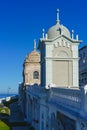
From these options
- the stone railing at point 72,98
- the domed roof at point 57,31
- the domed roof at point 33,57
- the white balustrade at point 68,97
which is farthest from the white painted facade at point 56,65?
the domed roof at point 33,57

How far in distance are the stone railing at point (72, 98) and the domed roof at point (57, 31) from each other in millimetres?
7969

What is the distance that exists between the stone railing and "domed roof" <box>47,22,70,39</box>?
7.97 meters

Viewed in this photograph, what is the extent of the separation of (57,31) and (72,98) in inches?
523

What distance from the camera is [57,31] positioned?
27.5 m

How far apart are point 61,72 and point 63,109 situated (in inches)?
402

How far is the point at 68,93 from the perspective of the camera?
15.8m

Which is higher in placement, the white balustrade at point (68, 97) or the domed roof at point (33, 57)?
the domed roof at point (33, 57)

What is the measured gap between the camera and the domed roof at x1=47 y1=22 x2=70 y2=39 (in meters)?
27.1

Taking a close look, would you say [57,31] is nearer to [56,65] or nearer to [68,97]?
[56,65]

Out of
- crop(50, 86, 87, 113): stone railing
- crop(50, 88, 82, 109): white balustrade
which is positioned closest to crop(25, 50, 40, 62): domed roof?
crop(50, 88, 82, 109): white balustrade

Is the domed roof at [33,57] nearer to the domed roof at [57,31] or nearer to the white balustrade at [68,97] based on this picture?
the domed roof at [57,31]

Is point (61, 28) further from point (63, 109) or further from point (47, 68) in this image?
point (63, 109)

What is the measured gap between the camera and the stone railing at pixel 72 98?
12.6 meters

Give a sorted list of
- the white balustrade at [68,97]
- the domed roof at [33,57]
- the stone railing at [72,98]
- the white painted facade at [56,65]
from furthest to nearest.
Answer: the domed roof at [33,57], the white painted facade at [56,65], the white balustrade at [68,97], the stone railing at [72,98]
